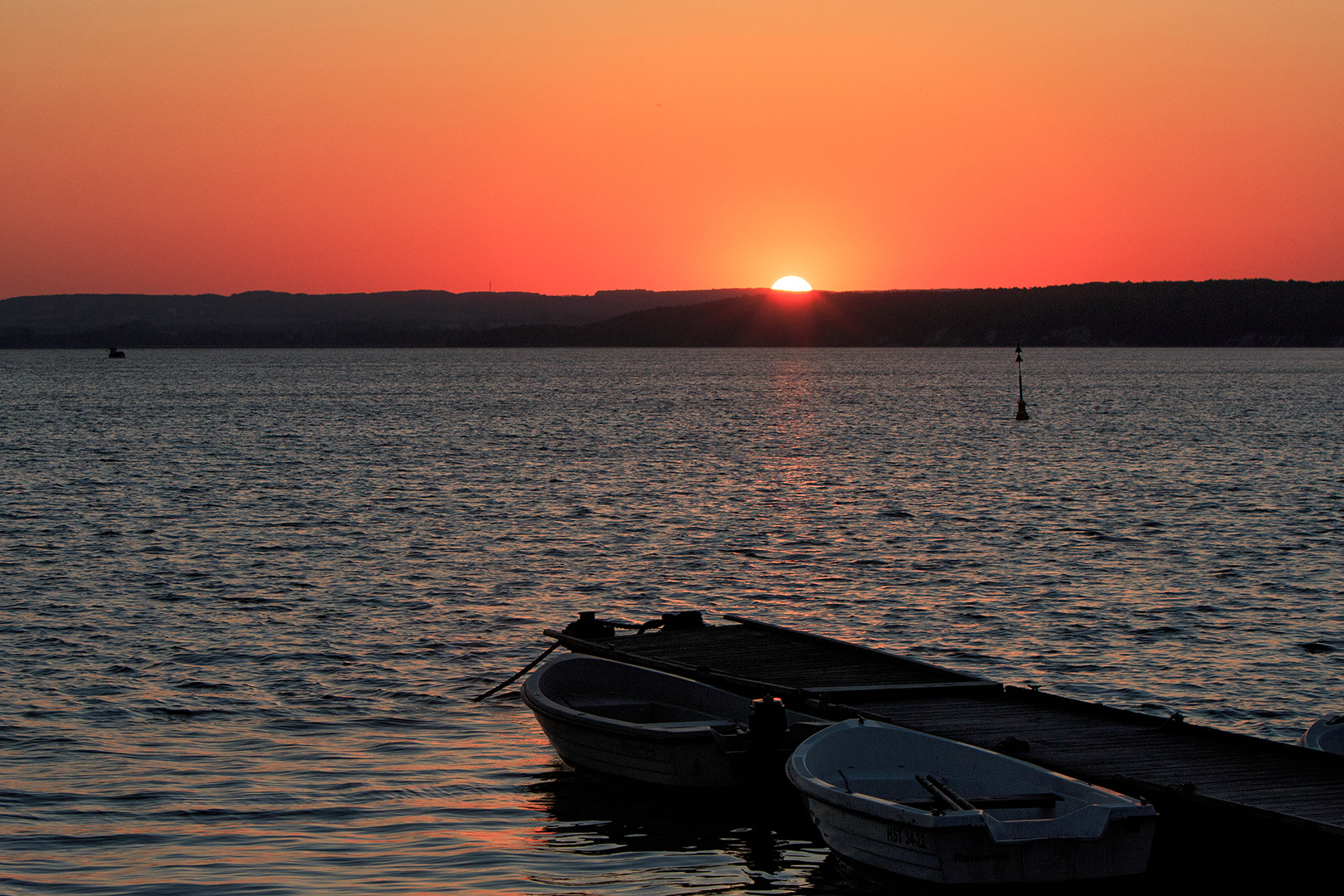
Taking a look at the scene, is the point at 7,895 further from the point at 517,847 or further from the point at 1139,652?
the point at 1139,652

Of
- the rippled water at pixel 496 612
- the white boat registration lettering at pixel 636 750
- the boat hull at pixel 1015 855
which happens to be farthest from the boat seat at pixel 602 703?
the boat hull at pixel 1015 855

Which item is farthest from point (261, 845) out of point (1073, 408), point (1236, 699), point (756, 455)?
point (1073, 408)

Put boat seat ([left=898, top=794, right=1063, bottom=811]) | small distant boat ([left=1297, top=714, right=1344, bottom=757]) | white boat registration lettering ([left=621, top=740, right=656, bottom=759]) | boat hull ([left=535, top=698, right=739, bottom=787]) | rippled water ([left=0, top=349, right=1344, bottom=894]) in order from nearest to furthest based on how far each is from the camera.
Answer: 1. boat seat ([left=898, top=794, right=1063, bottom=811])
2. small distant boat ([left=1297, top=714, right=1344, bottom=757])
3. rippled water ([left=0, top=349, right=1344, bottom=894])
4. boat hull ([left=535, top=698, right=739, bottom=787])
5. white boat registration lettering ([left=621, top=740, right=656, bottom=759])

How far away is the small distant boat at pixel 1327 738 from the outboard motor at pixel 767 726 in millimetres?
4860

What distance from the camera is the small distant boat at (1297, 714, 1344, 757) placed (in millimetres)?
12438

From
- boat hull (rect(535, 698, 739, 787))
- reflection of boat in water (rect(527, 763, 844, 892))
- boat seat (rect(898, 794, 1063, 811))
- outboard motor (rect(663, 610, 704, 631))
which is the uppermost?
boat seat (rect(898, 794, 1063, 811))

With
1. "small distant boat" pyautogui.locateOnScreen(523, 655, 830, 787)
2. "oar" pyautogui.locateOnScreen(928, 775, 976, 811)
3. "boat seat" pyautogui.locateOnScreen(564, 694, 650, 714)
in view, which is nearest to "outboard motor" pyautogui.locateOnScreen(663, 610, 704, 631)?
"small distant boat" pyautogui.locateOnScreen(523, 655, 830, 787)

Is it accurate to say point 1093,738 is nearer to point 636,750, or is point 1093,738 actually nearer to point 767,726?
point 767,726

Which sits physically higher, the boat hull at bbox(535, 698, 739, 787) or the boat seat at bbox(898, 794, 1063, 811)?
the boat seat at bbox(898, 794, 1063, 811)

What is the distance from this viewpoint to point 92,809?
1355cm

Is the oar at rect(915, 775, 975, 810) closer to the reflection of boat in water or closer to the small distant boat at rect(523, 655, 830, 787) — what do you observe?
the reflection of boat in water

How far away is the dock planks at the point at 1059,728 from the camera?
1076 cm

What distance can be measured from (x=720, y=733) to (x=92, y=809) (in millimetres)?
6409

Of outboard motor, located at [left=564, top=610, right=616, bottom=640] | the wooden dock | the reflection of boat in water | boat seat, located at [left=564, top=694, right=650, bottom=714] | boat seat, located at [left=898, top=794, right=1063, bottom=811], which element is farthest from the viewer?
outboard motor, located at [left=564, top=610, right=616, bottom=640]
